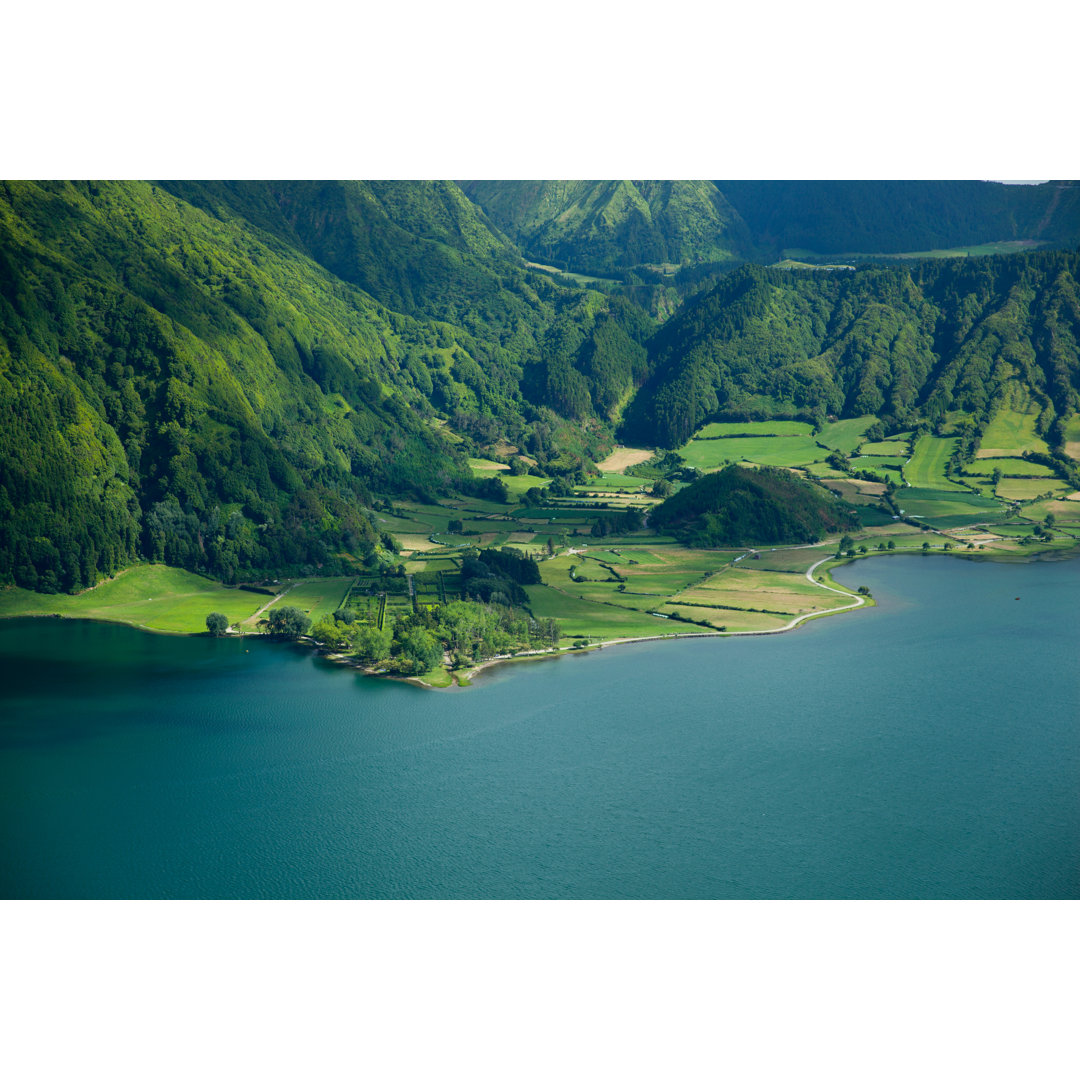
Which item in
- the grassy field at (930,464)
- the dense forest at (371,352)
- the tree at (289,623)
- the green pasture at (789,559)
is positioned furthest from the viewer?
the grassy field at (930,464)

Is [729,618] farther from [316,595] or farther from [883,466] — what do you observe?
[883,466]

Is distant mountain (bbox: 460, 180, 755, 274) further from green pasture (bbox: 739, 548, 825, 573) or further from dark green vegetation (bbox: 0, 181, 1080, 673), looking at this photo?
green pasture (bbox: 739, 548, 825, 573)

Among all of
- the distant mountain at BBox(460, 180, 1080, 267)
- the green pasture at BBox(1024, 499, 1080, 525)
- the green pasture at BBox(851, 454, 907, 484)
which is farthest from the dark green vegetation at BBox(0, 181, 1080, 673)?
the distant mountain at BBox(460, 180, 1080, 267)

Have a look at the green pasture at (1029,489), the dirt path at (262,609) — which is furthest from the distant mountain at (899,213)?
the dirt path at (262,609)

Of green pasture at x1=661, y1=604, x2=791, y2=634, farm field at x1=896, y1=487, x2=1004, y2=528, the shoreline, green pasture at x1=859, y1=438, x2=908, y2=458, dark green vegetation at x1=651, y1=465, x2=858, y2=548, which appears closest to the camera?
the shoreline

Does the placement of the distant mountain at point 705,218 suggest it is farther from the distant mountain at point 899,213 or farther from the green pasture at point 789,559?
the green pasture at point 789,559

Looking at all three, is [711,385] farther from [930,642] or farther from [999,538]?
[930,642]

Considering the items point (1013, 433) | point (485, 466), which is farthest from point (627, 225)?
point (1013, 433)
